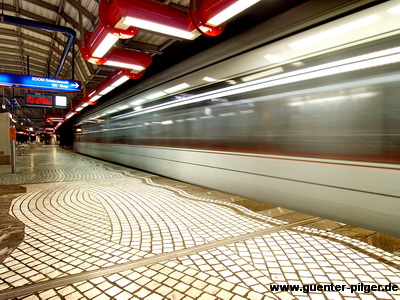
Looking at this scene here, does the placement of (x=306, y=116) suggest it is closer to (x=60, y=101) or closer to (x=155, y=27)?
(x=155, y=27)

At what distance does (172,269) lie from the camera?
6.07 ft

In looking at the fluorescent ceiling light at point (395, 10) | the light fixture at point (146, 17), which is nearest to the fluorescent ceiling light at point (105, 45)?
the light fixture at point (146, 17)

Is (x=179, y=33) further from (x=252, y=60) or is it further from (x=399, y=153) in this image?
(x=399, y=153)

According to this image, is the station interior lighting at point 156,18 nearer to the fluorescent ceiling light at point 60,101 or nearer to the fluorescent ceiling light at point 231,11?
the fluorescent ceiling light at point 231,11

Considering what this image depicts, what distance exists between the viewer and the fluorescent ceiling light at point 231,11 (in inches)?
101

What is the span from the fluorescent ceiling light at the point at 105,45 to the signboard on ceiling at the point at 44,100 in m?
10.1

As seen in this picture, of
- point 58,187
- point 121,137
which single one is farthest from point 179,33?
point 121,137

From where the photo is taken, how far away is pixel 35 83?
25.3 feet

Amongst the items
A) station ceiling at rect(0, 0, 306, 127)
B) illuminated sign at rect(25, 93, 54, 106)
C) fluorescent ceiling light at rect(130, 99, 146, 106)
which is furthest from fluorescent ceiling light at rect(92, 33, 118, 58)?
illuminated sign at rect(25, 93, 54, 106)

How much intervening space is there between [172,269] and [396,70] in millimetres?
2808

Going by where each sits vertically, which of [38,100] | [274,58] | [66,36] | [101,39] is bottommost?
[274,58]

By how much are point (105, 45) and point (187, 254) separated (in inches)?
143

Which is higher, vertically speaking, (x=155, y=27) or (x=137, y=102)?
(x=155, y=27)

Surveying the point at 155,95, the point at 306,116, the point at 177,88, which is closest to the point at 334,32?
the point at 306,116
